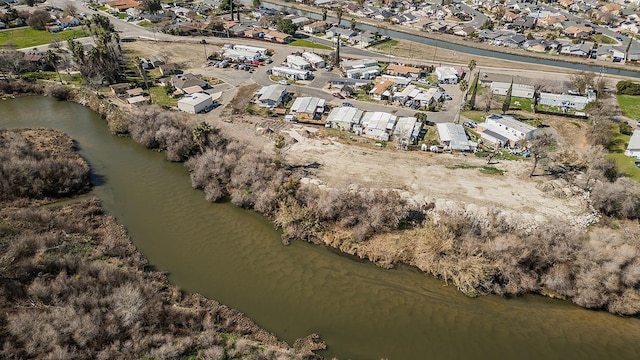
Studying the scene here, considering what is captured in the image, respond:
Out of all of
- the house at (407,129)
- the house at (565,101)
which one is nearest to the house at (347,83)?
the house at (407,129)

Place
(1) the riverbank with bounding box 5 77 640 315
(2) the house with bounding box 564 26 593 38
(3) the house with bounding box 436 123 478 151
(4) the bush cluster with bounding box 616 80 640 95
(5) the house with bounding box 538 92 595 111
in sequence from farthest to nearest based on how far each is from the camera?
1. (2) the house with bounding box 564 26 593 38
2. (4) the bush cluster with bounding box 616 80 640 95
3. (5) the house with bounding box 538 92 595 111
4. (3) the house with bounding box 436 123 478 151
5. (1) the riverbank with bounding box 5 77 640 315

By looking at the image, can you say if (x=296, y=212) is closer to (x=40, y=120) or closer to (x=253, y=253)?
(x=253, y=253)

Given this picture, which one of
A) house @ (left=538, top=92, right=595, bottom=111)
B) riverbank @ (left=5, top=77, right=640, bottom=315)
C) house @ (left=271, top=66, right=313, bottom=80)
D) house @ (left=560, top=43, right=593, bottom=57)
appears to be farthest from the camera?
house @ (left=560, top=43, right=593, bottom=57)

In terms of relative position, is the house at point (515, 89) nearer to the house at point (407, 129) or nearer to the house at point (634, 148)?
the house at point (634, 148)

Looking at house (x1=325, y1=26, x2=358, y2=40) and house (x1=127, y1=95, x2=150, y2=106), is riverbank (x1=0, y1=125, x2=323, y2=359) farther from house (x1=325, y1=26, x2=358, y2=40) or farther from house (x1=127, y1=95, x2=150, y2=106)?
house (x1=325, y1=26, x2=358, y2=40)

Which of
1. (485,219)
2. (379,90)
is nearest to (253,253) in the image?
(485,219)

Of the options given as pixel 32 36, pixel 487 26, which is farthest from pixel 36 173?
pixel 487 26

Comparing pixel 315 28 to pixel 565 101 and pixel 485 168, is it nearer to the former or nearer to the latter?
pixel 565 101

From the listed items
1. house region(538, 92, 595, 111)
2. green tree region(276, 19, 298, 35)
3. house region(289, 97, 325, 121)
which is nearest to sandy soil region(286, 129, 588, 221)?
house region(289, 97, 325, 121)
